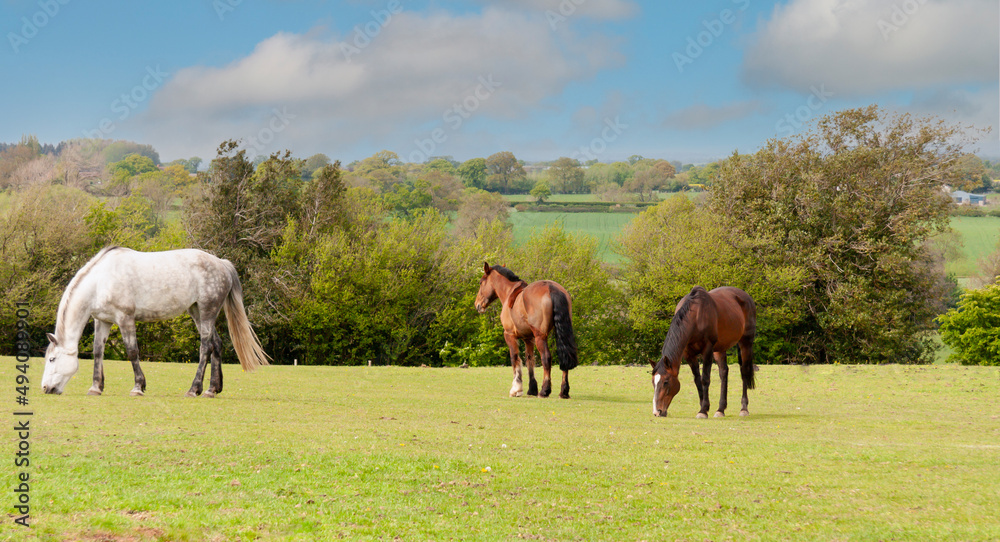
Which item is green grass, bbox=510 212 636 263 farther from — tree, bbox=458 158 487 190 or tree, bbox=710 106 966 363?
tree, bbox=710 106 966 363

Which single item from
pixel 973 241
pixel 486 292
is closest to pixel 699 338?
pixel 486 292

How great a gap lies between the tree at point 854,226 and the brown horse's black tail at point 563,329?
31.4 meters

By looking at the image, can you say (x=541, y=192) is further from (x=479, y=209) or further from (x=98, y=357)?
(x=98, y=357)

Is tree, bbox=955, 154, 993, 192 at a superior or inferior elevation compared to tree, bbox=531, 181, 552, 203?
inferior

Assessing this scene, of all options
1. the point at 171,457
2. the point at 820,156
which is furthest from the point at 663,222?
the point at 171,457

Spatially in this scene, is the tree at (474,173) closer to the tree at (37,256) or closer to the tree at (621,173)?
the tree at (621,173)

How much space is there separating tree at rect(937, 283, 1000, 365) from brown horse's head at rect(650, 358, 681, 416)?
32962mm

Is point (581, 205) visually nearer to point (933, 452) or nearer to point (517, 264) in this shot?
point (517, 264)

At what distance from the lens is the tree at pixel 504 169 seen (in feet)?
436

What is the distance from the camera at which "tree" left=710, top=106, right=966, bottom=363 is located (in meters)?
41.7

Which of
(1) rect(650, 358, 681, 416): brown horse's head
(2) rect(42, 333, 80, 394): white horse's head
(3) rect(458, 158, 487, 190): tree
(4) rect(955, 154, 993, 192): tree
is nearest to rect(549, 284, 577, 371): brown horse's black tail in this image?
(1) rect(650, 358, 681, 416): brown horse's head

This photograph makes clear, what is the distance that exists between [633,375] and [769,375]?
13.9 ft

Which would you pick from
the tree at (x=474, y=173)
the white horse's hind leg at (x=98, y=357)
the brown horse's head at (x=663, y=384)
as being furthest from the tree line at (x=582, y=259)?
the tree at (x=474, y=173)

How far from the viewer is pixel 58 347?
38.9 feet
